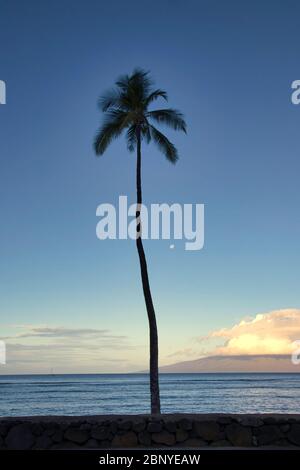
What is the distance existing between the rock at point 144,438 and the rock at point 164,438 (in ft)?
0.31

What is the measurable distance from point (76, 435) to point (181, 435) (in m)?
2.19

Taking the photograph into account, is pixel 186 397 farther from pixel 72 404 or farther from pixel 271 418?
pixel 271 418

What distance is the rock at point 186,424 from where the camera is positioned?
12477 mm

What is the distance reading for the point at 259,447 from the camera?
481 inches

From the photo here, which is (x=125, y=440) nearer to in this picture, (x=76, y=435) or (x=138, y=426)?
(x=138, y=426)

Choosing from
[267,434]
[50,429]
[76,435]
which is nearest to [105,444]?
[76,435]

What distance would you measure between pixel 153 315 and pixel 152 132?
20.6ft

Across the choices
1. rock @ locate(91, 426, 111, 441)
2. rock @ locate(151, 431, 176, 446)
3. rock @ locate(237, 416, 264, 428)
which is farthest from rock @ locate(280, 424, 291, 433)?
rock @ locate(91, 426, 111, 441)

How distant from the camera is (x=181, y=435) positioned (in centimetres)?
1250

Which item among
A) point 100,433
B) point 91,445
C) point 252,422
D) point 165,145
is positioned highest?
point 165,145

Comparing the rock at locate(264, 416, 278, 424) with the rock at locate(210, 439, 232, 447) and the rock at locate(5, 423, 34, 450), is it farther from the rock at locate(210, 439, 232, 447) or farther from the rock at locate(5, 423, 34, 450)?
the rock at locate(5, 423, 34, 450)

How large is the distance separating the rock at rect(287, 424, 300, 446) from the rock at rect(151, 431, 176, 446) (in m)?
2.39

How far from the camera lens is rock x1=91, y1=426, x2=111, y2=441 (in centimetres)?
1254

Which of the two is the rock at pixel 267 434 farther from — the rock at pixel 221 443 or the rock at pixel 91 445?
the rock at pixel 91 445
